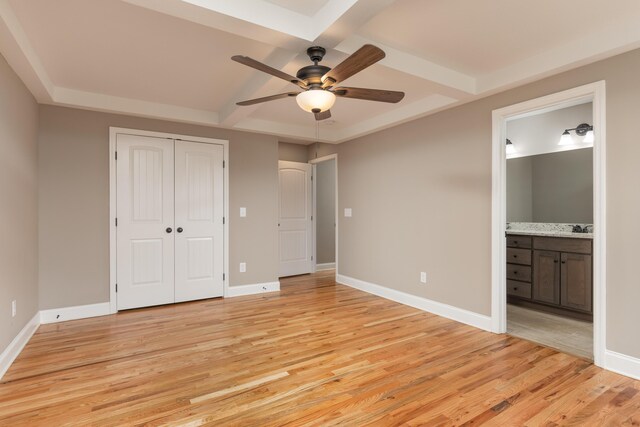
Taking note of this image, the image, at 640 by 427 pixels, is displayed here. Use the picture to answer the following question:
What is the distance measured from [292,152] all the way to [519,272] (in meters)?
4.24

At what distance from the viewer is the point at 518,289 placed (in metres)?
4.21

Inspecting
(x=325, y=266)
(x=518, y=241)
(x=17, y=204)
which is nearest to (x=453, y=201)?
(x=518, y=241)

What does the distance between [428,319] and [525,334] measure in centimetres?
94

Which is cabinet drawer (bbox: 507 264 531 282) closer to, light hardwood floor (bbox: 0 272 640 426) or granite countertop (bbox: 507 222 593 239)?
granite countertop (bbox: 507 222 593 239)

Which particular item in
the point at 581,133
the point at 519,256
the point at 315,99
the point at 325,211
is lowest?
the point at 519,256

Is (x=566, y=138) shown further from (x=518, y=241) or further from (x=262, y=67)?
(x=262, y=67)

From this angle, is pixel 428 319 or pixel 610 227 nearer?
pixel 610 227

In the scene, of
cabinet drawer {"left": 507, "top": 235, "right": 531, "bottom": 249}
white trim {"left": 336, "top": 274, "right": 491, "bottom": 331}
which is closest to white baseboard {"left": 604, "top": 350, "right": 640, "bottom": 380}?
white trim {"left": 336, "top": 274, "right": 491, "bottom": 331}

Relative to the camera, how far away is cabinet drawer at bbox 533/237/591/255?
359 cm

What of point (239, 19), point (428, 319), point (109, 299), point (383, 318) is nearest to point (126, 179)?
→ point (109, 299)

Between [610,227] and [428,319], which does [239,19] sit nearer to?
[610,227]

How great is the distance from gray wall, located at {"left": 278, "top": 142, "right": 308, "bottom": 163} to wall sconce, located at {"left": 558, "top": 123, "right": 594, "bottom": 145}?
412 centimetres

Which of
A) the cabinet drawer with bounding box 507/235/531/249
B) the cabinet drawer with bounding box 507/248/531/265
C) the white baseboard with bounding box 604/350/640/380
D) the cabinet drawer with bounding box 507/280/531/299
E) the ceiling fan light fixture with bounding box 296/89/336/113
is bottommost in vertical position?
the white baseboard with bounding box 604/350/640/380

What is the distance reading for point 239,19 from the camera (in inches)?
80.8
